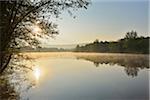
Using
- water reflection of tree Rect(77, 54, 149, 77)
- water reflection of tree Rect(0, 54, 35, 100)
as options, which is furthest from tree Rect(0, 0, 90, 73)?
water reflection of tree Rect(77, 54, 149, 77)

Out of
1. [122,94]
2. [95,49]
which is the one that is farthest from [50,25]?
[95,49]

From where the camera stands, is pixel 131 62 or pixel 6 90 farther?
pixel 131 62

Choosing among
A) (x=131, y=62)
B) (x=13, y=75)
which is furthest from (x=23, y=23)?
(x=131, y=62)

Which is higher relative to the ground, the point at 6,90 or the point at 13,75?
the point at 13,75

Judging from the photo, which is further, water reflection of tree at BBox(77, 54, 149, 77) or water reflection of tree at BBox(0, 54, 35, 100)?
water reflection of tree at BBox(77, 54, 149, 77)

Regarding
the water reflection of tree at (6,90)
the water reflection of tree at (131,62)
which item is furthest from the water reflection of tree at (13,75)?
the water reflection of tree at (131,62)

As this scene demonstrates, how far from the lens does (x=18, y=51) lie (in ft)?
14.7

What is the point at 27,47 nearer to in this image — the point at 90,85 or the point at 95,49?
the point at 90,85

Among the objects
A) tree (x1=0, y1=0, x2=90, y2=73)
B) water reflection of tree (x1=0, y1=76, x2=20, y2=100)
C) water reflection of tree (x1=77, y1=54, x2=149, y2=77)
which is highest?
tree (x1=0, y1=0, x2=90, y2=73)

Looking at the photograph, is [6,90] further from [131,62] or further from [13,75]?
[131,62]

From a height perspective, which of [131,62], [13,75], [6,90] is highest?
[13,75]

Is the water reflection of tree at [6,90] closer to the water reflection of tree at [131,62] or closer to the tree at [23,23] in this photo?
the tree at [23,23]

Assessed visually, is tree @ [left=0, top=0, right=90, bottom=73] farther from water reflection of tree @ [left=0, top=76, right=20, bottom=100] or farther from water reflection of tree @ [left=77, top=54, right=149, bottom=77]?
water reflection of tree @ [left=77, top=54, right=149, bottom=77]

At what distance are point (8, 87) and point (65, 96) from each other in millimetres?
4018
